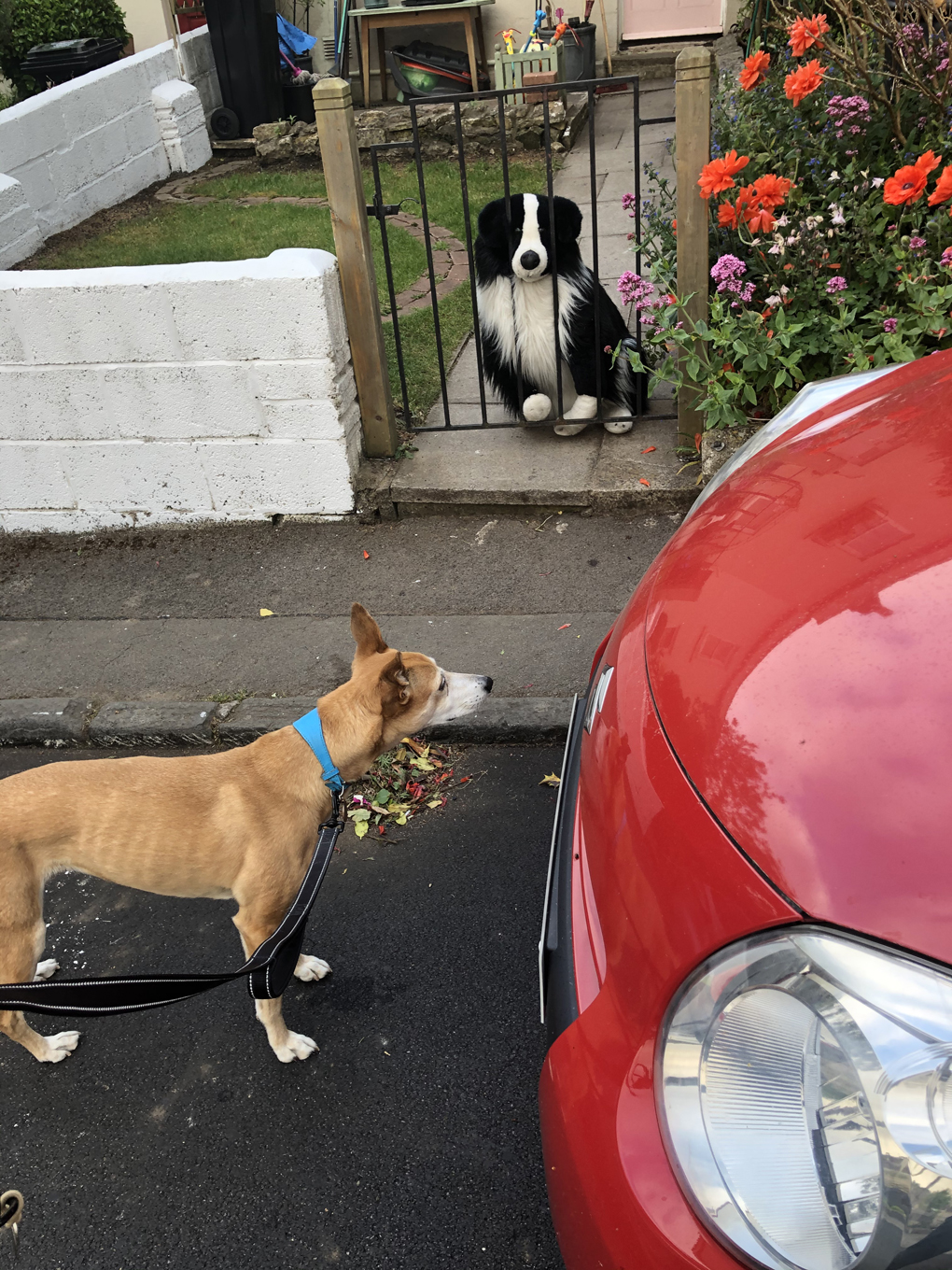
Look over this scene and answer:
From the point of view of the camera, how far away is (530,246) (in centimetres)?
445

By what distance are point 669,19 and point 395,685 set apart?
12.9m

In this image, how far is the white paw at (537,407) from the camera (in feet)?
16.1

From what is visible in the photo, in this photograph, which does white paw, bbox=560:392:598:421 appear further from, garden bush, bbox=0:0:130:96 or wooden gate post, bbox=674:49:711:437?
garden bush, bbox=0:0:130:96

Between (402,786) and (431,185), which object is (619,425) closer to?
(402,786)

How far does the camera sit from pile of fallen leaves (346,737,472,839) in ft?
10.9

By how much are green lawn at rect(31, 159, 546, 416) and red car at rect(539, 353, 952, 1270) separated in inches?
193

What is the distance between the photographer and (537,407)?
4.93m

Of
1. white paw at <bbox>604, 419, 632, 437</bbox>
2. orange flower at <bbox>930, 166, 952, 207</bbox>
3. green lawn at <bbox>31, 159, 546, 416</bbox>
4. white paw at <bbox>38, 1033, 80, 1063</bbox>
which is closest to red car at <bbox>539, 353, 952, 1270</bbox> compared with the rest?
white paw at <bbox>38, 1033, 80, 1063</bbox>

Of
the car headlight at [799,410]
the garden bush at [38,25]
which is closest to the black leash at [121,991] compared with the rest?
the car headlight at [799,410]

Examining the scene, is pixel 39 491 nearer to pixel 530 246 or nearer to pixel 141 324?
pixel 141 324

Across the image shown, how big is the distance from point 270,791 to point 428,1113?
90 cm

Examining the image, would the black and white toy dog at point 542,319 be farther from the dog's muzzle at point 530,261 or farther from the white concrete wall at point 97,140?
the white concrete wall at point 97,140

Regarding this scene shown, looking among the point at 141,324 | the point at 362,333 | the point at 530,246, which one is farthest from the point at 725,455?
the point at 141,324

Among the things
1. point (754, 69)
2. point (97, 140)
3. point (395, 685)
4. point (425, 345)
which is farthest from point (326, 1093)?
point (97, 140)
